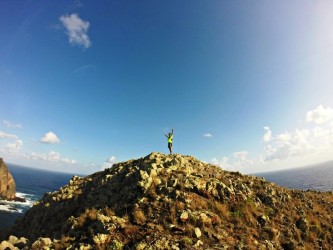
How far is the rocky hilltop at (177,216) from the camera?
14.6 metres

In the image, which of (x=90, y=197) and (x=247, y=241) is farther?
(x=90, y=197)

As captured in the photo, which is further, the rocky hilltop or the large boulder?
the large boulder

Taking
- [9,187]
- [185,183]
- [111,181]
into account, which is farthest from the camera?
[9,187]

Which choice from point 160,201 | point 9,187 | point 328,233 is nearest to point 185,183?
point 160,201

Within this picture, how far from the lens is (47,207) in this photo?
2681 centimetres

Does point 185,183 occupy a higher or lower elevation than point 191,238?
higher

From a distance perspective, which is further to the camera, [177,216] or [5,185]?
[5,185]

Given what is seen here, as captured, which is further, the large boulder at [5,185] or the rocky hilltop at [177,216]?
the large boulder at [5,185]

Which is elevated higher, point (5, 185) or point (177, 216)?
point (177, 216)

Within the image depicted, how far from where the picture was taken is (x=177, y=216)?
16.5 metres

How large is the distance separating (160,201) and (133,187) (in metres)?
3.42

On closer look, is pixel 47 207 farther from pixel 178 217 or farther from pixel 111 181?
pixel 178 217

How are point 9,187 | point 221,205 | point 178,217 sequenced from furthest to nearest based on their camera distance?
1. point 9,187
2. point 221,205
3. point 178,217

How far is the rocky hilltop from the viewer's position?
1456 centimetres
